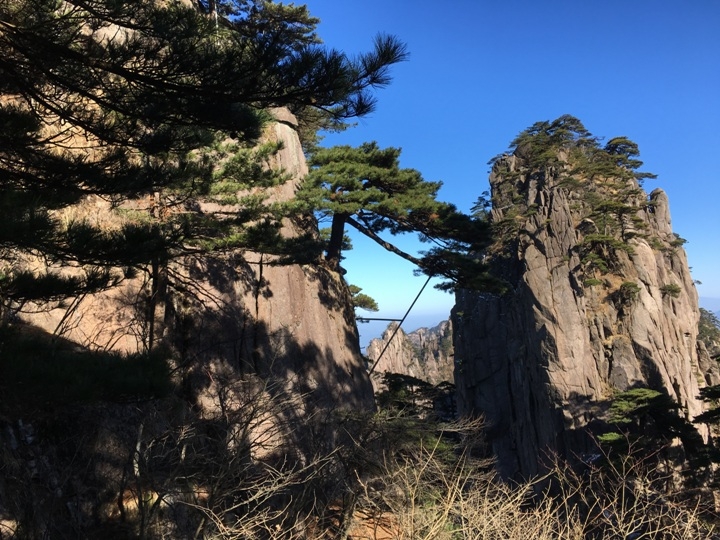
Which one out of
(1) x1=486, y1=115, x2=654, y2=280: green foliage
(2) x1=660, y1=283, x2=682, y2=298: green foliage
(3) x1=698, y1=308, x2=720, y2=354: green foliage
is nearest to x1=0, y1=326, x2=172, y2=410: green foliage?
(1) x1=486, y1=115, x2=654, y2=280: green foliage

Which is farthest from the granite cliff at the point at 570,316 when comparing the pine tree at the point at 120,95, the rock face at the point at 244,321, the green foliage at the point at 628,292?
the pine tree at the point at 120,95

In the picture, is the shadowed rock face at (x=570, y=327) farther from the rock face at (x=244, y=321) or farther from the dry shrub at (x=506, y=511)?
the dry shrub at (x=506, y=511)

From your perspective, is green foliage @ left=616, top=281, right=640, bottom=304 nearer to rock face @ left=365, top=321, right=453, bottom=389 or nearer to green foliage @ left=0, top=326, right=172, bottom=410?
green foliage @ left=0, top=326, right=172, bottom=410

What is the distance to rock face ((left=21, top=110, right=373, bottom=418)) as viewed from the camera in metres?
8.77

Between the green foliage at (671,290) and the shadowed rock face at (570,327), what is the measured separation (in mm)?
81

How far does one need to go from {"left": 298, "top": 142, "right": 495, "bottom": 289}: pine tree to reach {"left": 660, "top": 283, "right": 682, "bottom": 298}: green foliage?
27.2 metres

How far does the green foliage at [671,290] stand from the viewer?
31438mm

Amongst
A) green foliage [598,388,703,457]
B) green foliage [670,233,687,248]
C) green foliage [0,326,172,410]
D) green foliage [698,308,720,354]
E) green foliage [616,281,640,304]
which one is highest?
green foliage [670,233,687,248]

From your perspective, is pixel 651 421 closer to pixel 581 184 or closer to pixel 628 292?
pixel 628 292

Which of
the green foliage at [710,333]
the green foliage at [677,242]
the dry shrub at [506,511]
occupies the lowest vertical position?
the dry shrub at [506,511]

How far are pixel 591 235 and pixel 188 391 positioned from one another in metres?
28.6

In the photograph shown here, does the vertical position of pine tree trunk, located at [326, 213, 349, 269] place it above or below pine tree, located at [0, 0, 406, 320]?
above

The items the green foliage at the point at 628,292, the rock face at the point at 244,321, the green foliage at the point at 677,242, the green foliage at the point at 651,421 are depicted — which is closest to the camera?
the rock face at the point at 244,321

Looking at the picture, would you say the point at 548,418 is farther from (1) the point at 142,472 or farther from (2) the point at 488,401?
(1) the point at 142,472
